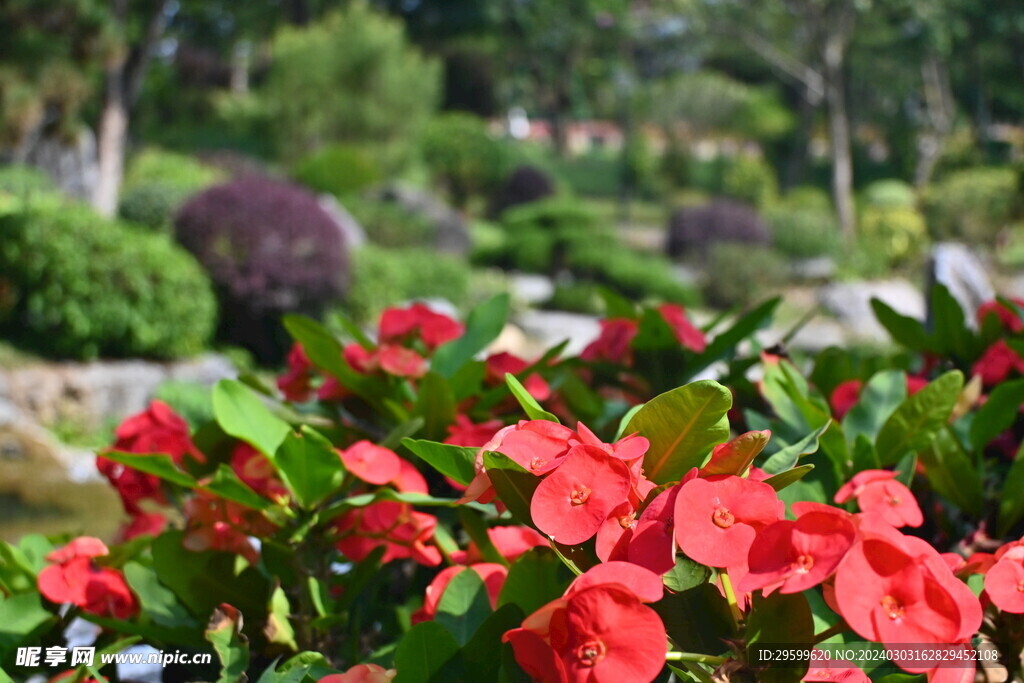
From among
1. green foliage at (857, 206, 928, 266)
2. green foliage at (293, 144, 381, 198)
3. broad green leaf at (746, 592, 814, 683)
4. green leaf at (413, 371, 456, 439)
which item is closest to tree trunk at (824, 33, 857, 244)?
green foliage at (857, 206, 928, 266)

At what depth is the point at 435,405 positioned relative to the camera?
46.0 inches

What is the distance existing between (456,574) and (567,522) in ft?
0.77

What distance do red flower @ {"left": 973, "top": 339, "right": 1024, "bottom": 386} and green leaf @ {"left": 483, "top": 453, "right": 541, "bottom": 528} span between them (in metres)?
0.96

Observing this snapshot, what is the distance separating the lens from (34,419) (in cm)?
643

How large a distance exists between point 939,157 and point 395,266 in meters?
16.3

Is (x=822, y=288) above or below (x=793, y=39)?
below

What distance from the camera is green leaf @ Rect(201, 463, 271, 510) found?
3.16ft

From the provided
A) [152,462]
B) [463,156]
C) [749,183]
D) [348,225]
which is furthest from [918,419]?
[749,183]

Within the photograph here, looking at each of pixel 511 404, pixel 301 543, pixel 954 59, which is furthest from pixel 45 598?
pixel 954 59

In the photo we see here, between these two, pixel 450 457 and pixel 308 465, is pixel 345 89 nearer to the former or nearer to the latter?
pixel 308 465

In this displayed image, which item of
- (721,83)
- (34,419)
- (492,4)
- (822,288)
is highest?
(492,4)

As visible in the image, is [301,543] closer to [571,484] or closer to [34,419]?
[571,484]

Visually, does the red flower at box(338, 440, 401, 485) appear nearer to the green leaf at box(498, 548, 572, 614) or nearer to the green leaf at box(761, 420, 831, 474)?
the green leaf at box(498, 548, 572, 614)

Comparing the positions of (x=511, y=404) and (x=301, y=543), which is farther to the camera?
(x=511, y=404)
